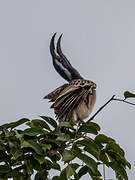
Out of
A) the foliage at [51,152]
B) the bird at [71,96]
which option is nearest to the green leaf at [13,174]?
the foliage at [51,152]

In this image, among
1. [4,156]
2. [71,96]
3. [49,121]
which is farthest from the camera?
[71,96]

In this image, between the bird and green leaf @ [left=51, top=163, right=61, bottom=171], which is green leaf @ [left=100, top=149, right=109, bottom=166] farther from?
the bird

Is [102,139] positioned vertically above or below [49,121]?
below

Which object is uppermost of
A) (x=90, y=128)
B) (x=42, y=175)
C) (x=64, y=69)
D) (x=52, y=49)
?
(x=52, y=49)

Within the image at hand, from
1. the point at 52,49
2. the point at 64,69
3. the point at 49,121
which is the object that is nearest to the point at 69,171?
the point at 49,121

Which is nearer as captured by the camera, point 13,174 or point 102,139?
point 13,174

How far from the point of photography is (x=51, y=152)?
7.78 feet

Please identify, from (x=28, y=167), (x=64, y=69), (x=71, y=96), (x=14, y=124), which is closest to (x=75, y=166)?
(x=28, y=167)

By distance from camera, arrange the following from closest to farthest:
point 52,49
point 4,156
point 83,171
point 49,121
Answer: point 4,156 → point 83,171 → point 49,121 → point 52,49

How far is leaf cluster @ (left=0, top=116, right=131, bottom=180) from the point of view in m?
2.21

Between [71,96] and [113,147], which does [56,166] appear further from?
[71,96]

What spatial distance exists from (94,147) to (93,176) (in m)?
0.14

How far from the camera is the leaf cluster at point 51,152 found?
2.21 m

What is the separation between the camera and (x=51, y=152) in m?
2.37
